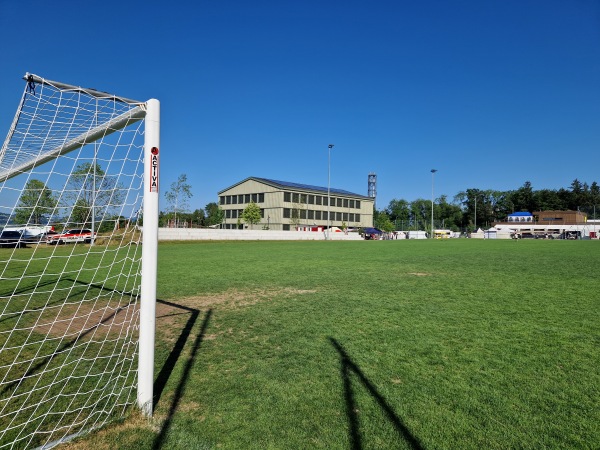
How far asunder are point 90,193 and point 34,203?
65cm

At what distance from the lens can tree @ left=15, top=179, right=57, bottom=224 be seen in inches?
127

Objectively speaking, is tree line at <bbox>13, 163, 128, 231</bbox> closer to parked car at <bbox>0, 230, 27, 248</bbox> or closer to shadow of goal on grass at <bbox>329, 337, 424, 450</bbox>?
parked car at <bbox>0, 230, 27, 248</bbox>

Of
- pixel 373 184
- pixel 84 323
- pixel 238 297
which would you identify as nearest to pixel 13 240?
pixel 84 323

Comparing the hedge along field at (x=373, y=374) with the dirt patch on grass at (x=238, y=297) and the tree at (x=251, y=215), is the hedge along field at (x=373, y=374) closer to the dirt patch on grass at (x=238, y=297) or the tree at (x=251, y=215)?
the dirt patch on grass at (x=238, y=297)

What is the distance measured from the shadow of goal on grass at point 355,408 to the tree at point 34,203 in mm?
3302

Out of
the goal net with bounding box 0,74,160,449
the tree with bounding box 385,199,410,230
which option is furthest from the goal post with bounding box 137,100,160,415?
the tree with bounding box 385,199,410,230

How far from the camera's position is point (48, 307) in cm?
667

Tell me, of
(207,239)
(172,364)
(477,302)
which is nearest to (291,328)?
(172,364)

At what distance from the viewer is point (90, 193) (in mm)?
4008

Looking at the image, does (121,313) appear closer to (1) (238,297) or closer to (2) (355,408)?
(1) (238,297)

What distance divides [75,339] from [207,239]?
31.7 metres

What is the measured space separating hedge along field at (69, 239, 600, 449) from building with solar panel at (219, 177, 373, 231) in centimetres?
5652

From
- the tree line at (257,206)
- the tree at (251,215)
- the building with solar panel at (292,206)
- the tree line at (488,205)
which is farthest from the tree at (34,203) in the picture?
the tree line at (488,205)

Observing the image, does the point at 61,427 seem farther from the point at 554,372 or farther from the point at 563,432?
the point at 554,372
